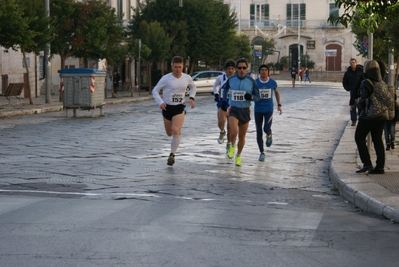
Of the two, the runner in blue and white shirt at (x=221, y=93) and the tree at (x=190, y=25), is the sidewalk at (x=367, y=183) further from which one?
the tree at (x=190, y=25)

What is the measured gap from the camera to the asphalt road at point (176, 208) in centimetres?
707

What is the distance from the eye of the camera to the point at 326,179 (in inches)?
517

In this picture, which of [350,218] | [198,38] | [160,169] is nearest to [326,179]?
[160,169]

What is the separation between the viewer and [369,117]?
41.4ft

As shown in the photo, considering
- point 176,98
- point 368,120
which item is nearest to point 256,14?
point 176,98

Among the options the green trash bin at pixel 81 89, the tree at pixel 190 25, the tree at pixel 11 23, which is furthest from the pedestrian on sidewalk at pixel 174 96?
the tree at pixel 190 25

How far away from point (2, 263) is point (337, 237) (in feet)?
10.1

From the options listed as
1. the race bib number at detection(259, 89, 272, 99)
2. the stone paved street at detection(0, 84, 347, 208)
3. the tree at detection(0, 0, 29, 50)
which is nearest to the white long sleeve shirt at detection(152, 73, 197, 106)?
the stone paved street at detection(0, 84, 347, 208)

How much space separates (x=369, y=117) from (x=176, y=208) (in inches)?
162

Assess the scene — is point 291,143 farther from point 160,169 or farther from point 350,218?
point 350,218

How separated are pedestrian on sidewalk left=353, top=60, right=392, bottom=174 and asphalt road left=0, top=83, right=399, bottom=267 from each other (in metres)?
0.67

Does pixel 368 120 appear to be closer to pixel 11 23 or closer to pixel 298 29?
pixel 11 23

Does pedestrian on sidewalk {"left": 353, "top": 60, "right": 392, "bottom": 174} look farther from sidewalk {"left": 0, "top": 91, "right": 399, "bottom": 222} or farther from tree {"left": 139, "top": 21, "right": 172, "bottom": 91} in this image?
tree {"left": 139, "top": 21, "right": 172, "bottom": 91}

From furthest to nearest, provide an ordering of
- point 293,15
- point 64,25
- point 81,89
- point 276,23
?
point 276,23 → point 293,15 → point 64,25 → point 81,89
